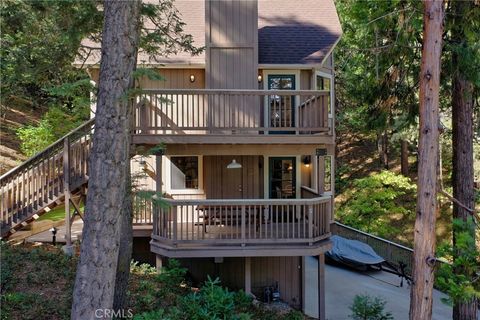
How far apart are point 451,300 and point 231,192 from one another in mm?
6416

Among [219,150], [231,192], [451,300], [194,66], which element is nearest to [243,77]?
[194,66]

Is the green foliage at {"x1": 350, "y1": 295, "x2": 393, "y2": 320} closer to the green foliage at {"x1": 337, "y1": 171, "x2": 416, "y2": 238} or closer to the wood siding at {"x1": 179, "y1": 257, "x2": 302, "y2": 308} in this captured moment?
the wood siding at {"x1": 179, "y1": 257, "x2": 302, "y2": 308}

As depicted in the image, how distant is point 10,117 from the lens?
21844mm

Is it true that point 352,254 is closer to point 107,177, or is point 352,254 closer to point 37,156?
point 37,156

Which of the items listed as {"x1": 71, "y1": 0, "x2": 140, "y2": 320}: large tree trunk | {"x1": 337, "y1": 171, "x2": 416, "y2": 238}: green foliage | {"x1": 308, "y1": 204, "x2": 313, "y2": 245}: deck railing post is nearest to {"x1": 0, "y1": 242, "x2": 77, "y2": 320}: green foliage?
{"x1": 71, "y1": 0, "x2": 140, "y2": 320}: large tree trunk

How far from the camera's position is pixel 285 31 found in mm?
12750

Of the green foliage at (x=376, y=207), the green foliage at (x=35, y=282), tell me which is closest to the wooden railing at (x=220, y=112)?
the green foliage at (x=35, y=282)

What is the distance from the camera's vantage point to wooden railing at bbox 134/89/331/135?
945 cm

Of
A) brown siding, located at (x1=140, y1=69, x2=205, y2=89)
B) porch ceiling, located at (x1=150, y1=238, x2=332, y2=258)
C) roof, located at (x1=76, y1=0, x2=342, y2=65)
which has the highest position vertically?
roof, located at (x1=76, y1=0, x2=342, y2=65)

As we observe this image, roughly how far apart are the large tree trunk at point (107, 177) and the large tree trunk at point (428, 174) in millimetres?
4871

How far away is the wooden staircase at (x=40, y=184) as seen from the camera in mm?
9562

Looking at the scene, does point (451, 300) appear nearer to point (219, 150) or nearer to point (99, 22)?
point (219, 150)

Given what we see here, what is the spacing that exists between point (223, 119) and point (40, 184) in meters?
4.67

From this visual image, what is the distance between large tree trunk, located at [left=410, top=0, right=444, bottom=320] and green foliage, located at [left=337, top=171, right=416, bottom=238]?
42.9 feet
